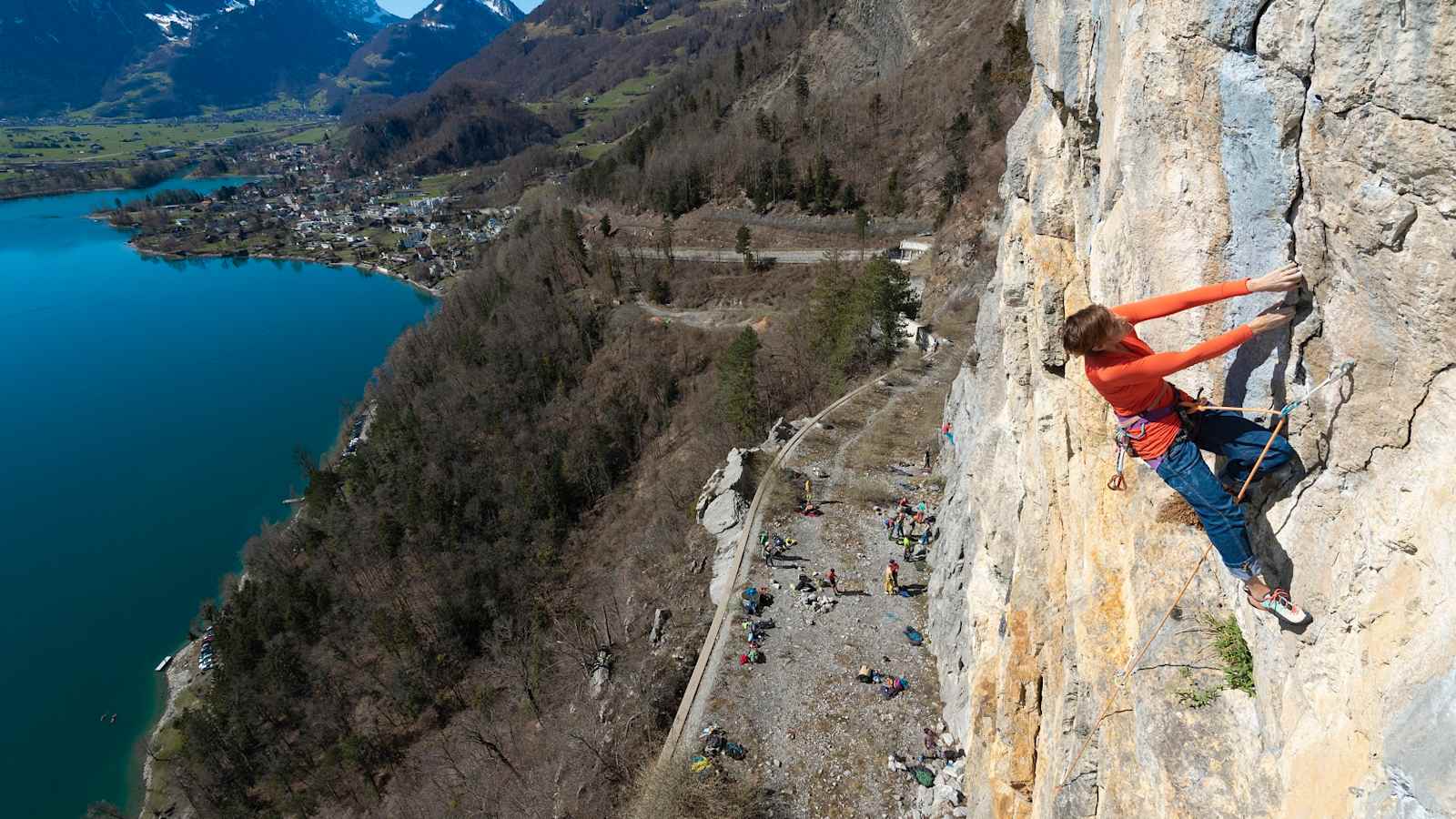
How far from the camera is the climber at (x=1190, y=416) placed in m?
4.80

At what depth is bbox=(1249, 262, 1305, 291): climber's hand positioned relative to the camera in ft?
15.3

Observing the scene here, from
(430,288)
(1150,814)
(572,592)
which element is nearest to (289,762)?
(572,592)

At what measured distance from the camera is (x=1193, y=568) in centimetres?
607

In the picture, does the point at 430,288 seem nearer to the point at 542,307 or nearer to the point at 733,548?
the point at 542,307

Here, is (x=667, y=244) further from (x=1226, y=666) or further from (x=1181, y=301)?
(x=1226, y=666)

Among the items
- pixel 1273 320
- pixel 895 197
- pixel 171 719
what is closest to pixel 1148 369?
pixel 1273 320

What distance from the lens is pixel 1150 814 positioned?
6.27 meters

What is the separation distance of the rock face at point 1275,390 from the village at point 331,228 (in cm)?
12752

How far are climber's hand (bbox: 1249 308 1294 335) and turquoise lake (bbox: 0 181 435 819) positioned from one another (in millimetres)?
62274

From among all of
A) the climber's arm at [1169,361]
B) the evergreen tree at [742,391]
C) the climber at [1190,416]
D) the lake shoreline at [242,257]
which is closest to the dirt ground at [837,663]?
the evergreen tree at [742,391]

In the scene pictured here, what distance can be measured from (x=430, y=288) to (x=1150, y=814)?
131929 mm

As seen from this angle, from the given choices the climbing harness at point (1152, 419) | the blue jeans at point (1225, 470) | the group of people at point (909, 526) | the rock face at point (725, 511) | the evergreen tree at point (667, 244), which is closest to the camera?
the blue jeans at point (1225, 470)

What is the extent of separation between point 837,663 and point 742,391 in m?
22.4

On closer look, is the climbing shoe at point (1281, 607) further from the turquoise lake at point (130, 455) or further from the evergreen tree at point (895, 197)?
the evergreen tree at point (895, 197)
